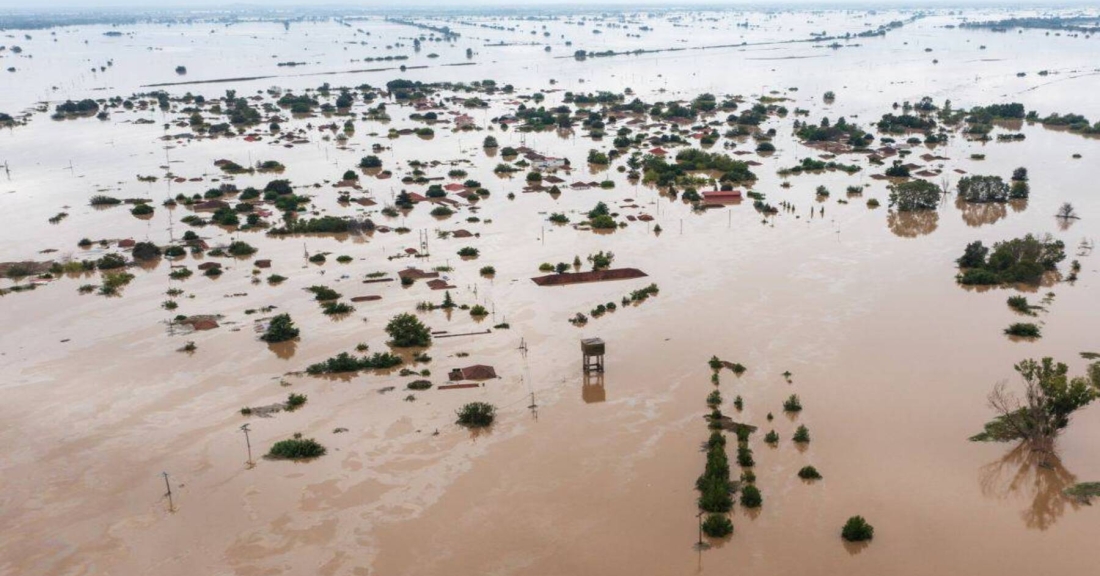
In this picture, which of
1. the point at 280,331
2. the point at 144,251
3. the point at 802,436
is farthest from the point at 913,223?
the point at 144,251

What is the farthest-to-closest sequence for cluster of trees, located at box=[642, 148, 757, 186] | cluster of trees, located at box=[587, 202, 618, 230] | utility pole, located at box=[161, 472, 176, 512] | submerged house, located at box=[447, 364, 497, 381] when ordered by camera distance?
1. cluster of trees, located at box=[642, 148, 757, 186]
2. cluster of trees, located at box=[587, 202, 618, 230]
3. submerged house, located at box=[447, 364, 497, 381]
4. utility pole, located at box=[161, 472, 176, 512]

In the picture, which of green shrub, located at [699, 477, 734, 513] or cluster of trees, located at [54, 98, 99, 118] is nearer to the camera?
green shrub, located at [699, 477, 734, 513]

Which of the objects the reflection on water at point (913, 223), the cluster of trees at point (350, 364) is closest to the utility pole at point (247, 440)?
the cluster of trees at point (350, 364)

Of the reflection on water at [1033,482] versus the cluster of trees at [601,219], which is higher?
the cluster of trees at [601,219]

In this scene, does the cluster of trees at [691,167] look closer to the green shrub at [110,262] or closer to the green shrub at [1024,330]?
the green shrub at [1024,330]

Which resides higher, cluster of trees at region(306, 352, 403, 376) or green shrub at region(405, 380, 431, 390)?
cluster of trees at region(306, 352, 403, 376)

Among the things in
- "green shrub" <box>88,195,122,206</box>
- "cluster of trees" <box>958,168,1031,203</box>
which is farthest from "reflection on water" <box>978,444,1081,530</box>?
"green shrub" <box>88,195,122,206</box>

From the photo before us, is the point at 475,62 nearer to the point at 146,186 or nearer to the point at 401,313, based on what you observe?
the point at 146,186

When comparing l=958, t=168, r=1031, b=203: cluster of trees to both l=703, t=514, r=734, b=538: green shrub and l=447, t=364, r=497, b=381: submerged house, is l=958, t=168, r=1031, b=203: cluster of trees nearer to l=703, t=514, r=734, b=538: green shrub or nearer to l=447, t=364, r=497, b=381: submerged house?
l=447, t=364, r=497, b=381: submerged house
